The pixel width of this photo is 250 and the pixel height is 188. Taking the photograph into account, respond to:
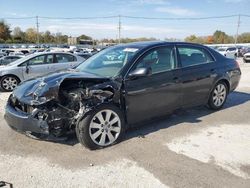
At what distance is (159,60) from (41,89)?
210 centimetres

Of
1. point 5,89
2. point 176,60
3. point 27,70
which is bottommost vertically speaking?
point 5,89

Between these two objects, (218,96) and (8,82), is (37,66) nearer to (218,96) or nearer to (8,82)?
(8,82)

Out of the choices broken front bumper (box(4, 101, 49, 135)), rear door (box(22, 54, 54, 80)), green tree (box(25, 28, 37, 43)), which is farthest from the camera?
green tree (box(25, 28, 37, 43))

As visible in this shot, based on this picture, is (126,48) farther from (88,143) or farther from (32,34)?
(32,34)

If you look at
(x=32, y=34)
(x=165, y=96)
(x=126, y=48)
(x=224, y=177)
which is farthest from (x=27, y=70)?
(x=32, y=34)

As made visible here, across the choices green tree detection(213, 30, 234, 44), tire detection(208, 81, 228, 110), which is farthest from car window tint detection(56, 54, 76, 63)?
green tree detection(213, 30, 234, 44)

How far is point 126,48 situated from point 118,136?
1.67 m

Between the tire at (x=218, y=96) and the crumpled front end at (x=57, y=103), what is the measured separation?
2.71 metres

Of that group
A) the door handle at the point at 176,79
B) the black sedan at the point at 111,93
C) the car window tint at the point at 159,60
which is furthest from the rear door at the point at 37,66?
the door handle at the point at 176,79

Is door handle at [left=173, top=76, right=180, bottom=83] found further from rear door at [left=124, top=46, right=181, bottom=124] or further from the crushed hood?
the crushed hood

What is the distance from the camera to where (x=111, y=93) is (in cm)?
415

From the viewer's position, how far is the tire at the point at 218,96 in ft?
19.5

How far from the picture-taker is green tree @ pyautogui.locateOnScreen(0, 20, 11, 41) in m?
90.0

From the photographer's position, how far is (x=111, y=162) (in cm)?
365
